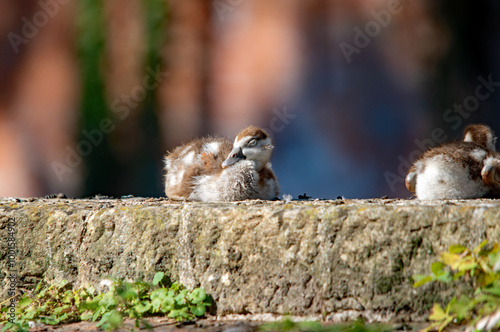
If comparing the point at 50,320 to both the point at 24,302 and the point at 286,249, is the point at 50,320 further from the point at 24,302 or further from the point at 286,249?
the point at 286,249

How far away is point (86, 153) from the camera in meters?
6.00

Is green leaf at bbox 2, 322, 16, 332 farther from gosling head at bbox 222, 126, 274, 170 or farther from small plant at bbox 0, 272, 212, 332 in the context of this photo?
gosling head at bbox 222, 126, 274, 170

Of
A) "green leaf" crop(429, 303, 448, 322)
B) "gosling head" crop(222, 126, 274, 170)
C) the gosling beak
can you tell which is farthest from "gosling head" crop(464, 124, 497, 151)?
"green leaf" crop(429, 303, 448, 322)

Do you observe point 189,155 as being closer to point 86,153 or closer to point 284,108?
point 284,108

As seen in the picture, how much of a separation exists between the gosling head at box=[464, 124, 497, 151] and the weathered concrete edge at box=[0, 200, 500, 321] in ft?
4.19

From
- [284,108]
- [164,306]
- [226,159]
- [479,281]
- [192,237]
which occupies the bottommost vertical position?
[479,281]

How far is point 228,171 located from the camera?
415 centimetres

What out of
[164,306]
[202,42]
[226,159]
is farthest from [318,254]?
[202,42]

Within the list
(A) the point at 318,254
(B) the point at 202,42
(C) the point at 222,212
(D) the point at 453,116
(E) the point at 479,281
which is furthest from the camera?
(B) the point at 202,42

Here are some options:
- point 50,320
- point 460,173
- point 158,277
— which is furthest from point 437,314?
point 50,320

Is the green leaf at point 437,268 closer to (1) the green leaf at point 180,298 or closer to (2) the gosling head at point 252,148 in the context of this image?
(1) the green leaf at point 180,298

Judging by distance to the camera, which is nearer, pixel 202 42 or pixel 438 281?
pixel 438 281

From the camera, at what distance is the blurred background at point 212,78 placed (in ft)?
16.9

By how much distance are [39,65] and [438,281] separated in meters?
4.78
